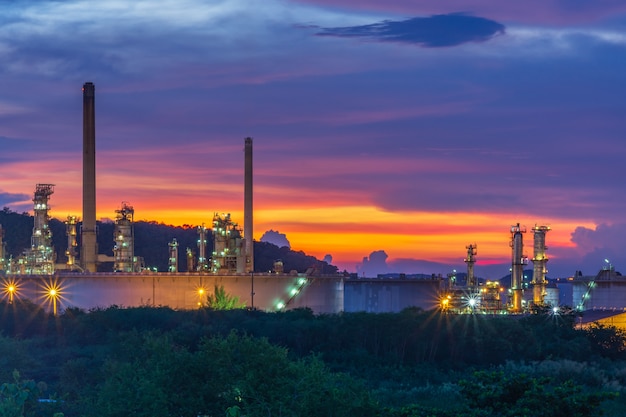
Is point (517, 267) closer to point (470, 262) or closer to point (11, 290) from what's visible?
point (470, 262)

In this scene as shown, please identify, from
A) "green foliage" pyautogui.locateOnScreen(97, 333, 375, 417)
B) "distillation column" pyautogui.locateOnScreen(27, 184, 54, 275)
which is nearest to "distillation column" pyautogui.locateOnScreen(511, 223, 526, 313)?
"distillation column" pyautogui.locateOnScreen(27, 184, 54, 275)

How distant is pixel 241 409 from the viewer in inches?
1074

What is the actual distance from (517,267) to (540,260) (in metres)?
2.13

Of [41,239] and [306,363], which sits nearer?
[306,363]

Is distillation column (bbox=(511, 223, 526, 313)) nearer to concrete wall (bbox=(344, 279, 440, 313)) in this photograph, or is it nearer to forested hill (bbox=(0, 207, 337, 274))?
concrete wall (bbox=(344, 279, 440, 313))

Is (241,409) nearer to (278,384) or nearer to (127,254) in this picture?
(278,384)

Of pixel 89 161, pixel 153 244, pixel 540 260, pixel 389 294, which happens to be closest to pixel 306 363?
pixel 89 161

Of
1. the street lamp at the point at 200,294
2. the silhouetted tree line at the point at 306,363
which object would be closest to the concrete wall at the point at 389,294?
the silhouetted tree line at the point at 306,363

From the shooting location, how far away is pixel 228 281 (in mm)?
71812

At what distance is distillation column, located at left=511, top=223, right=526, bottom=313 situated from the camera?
8212 cm

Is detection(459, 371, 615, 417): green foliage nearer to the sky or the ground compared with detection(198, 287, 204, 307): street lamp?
nearer to the ground

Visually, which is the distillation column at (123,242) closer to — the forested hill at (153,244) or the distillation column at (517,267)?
Result: the distillation column at (517,267)

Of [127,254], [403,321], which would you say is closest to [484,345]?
[403,321]

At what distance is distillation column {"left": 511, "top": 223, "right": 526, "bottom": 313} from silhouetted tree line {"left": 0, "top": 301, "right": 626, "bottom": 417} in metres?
10.7
